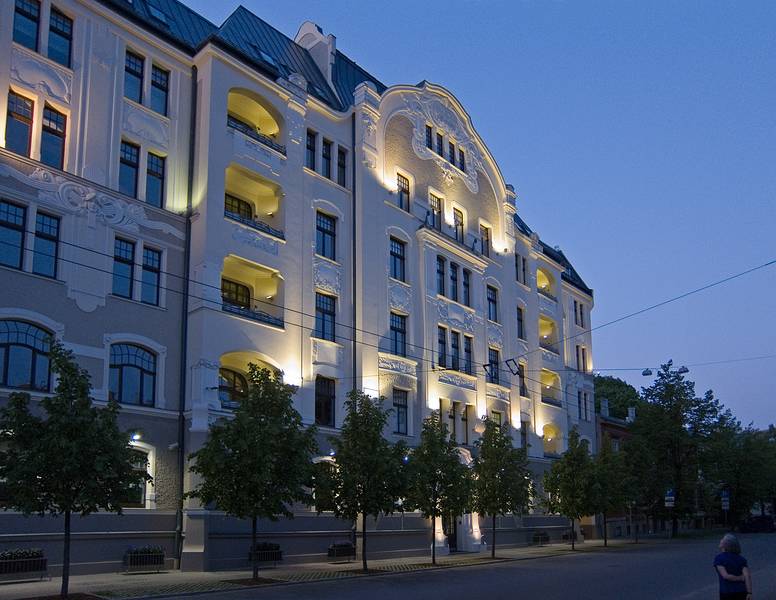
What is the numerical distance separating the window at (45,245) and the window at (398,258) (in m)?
17.0

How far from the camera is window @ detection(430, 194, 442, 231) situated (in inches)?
1683

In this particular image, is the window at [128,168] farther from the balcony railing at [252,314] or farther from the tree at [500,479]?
the tree at [500,479]

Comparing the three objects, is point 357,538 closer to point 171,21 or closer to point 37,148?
point 37,148

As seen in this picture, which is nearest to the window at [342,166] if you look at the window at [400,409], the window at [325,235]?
the window at [325,235]

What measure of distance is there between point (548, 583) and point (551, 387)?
31605mm

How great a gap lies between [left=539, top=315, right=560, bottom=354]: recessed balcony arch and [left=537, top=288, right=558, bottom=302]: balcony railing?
152cm

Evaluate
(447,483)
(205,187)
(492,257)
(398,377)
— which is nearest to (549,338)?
(492,257)

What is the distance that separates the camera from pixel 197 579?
23.6m

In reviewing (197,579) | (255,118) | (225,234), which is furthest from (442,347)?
(197,579)

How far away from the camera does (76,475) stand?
18234mm

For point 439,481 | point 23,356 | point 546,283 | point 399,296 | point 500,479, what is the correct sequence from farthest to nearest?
1. point 546,283
2. point 399,296
3. point 500,479
4. point 439,481
5. point 23,356

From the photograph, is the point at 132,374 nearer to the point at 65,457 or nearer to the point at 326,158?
the point at 65,457

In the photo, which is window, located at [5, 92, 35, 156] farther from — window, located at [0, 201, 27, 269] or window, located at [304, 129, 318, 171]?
window, located at [304, 129, 318, 171]

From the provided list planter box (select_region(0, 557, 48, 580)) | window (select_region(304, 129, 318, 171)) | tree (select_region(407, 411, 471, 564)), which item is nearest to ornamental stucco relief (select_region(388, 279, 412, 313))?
window (select_region(304, 129, 318, 171))
